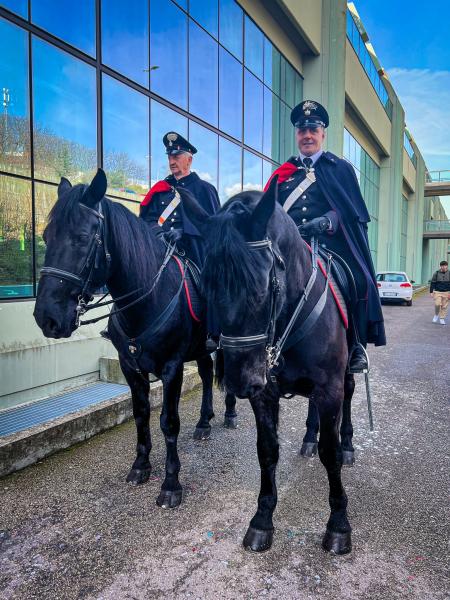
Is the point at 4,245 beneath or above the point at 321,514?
above

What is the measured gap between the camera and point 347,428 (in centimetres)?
384

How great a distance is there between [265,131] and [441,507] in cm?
1291

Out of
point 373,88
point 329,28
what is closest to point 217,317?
point 329,28

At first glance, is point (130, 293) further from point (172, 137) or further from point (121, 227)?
point (172, 137)

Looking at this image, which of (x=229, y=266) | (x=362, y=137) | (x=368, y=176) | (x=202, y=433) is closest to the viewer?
(x=229, y=266)

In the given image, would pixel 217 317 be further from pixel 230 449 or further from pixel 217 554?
pixel 230 449

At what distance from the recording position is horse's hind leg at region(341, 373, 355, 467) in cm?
370

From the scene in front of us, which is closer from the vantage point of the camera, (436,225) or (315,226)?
(315,226)

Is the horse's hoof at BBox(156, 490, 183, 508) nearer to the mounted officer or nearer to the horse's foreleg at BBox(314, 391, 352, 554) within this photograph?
the horse's foreleg at BBox(314, 391, 352, 554)

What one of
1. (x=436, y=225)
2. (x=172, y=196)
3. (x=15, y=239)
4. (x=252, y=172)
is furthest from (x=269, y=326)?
(x=436, y=225)

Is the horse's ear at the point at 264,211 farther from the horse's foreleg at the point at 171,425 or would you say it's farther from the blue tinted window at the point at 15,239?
the blue tinted window at the point at 15,239

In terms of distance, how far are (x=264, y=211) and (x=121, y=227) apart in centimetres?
128

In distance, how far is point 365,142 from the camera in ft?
84.6

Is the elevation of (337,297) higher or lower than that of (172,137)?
lower
